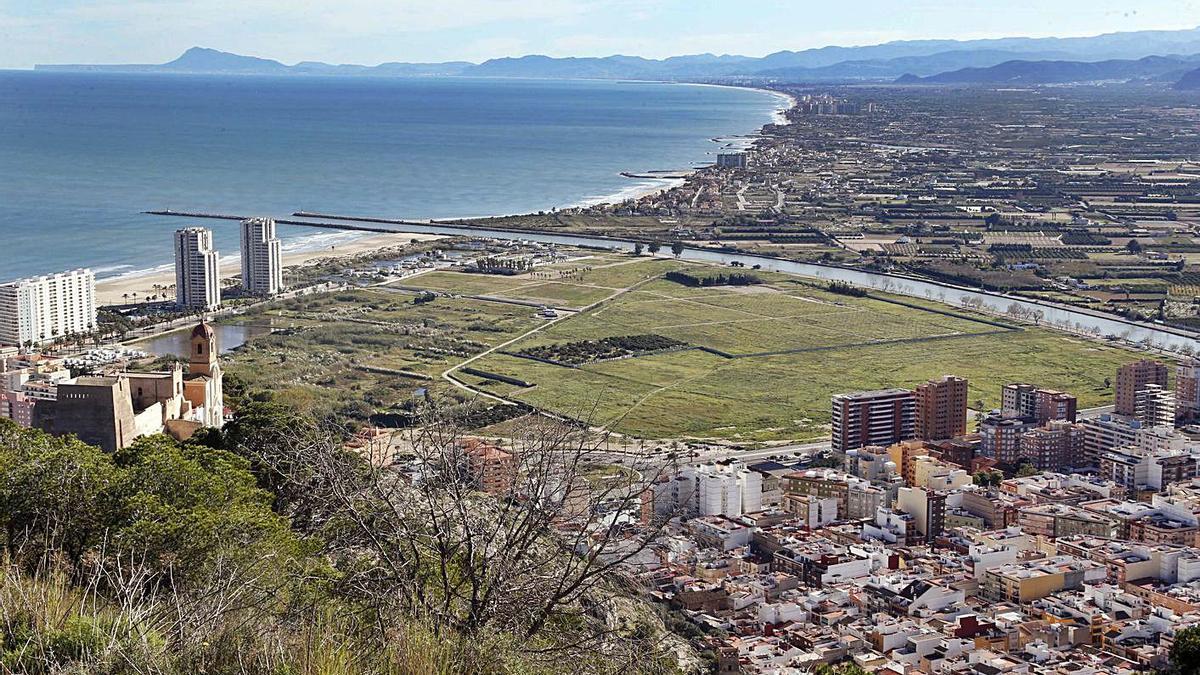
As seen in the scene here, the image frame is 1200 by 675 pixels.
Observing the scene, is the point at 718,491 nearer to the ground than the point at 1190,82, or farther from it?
nearer to the ground

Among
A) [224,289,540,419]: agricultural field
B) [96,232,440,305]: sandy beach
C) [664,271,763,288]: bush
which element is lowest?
[224,289,540,419]: agricultural field

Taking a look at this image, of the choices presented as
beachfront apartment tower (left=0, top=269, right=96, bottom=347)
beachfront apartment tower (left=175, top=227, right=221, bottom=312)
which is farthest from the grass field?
beachfront apartment tower (left=0, top=269, right=96, bottom=347)

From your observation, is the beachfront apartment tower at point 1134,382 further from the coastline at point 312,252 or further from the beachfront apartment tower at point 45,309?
the coastline at point 312,252

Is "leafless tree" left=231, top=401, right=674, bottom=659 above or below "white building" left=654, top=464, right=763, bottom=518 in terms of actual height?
above

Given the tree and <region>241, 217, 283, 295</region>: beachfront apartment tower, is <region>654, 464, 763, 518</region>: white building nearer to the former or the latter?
the tree

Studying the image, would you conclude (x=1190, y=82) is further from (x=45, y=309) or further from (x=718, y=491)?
(x=718, y=491)

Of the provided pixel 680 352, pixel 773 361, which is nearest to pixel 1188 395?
pixel 773 361

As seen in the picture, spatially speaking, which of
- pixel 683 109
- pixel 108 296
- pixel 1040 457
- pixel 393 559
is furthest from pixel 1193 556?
pixel 683 109

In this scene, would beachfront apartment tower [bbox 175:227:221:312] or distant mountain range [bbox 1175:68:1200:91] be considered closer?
beachfront apartment tower [bbox 175:227:221:312]
